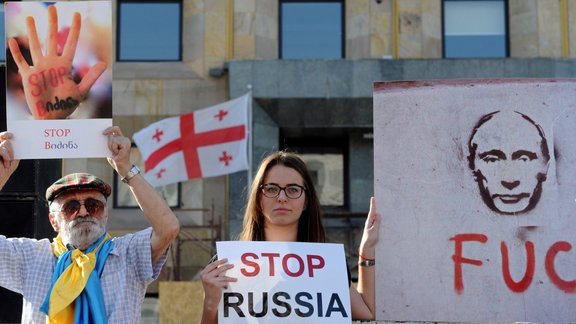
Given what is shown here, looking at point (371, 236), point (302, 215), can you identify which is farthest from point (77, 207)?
point (371, 236)

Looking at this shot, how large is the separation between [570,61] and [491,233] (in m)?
12.4

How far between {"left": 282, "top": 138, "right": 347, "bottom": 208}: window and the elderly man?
13.2 m

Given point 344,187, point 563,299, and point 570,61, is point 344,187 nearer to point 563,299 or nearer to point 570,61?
point 570,61

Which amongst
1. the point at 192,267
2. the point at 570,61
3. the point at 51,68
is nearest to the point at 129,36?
the point at 192,267

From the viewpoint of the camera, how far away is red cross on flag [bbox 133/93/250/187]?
46.6 ft

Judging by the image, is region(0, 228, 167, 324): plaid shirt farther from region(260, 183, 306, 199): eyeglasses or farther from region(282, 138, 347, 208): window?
region(282, 138, 347, 208): window

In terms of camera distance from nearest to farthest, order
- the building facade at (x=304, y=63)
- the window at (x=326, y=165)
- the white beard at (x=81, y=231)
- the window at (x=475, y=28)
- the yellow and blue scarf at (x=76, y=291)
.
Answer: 1. the yellow and blue scarf at (x=76, y=291)
2. the white beard at (x=81, y=231)
3. the building facade at (x=304, y=63)
4. the window at (x=475, y=28)
5. the window at (x=326, y=165)

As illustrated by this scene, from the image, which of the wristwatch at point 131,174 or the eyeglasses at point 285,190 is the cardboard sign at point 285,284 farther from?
the wristwatch at point 131,174

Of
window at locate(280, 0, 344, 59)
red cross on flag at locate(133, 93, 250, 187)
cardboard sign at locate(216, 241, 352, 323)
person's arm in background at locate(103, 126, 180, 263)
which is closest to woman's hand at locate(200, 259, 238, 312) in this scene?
cardboard sign at locate(216, 241, 352, 323)

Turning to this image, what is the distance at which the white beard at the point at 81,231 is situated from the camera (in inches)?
154

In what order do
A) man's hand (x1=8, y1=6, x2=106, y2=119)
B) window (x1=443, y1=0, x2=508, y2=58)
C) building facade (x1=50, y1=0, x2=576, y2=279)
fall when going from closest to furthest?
man's hand (x1=8, y1=6, x2=106, y2=119), building facade (x1=50, y1=0, x2=576, y2=279), window (x1=443, y1=0, x2=508, y2=58)

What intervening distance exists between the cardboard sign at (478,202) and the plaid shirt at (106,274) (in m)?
1.11

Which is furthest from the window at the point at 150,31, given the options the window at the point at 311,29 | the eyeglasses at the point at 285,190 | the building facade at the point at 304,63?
the eyeglasses at the point at 285,190

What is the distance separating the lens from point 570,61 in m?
15.8
